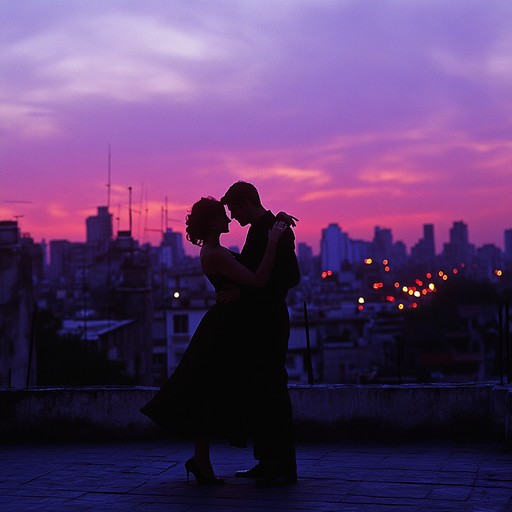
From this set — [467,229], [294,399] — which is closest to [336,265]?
[467,229]

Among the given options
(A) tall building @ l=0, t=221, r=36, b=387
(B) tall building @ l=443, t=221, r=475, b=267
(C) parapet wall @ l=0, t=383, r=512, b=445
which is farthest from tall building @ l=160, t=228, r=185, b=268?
(C) parapet wall @ l=0, t=383, r=512, b=445

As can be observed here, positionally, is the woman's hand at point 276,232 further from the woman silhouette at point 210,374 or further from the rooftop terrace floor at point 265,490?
the rooftop terrace floor at point 265,490

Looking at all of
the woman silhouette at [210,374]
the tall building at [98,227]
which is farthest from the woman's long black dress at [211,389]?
the tall building at [98,227]

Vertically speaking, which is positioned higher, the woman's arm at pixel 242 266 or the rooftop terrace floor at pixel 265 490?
the woman's arm at pixel 242 266

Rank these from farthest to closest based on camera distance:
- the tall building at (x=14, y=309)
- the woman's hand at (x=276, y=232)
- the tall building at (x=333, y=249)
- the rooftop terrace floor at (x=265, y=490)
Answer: the tall building at (x=333, y=249)
the tall building at (x=14, y=309)
the woman's hand at (x=276, y=232)
the rooftop terrace floor at (x=265, y=490)

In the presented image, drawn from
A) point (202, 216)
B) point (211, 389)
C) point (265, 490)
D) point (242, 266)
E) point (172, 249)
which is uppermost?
point (172, 249)

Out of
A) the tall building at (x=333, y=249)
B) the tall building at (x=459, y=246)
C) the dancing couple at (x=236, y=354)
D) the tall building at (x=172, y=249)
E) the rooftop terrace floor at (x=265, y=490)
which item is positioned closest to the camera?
the rooftop terrace floor at (x=265, y=490)

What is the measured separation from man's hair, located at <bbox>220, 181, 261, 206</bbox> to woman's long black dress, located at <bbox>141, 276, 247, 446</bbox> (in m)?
0.38

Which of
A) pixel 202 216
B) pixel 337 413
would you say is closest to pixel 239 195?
pixel 202 216

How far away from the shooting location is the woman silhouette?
5176mm

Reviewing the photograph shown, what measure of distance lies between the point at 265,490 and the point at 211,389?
0.59 metres

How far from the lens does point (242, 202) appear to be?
17.0ft

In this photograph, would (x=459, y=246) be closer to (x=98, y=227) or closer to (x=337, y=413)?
(x=98, y=227)

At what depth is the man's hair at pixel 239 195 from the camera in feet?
17.0
